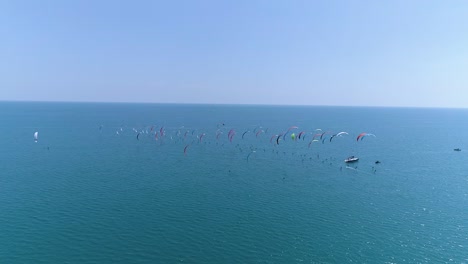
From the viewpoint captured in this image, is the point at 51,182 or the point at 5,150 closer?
the point at 51,182

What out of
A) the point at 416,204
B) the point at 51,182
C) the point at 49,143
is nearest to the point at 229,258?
the point at 416,204

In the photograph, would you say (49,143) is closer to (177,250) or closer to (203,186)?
(203,186)

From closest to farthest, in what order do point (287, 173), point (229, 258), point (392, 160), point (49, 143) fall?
point (229, 258) < point (287, 173) < point (392, 160) < point (49, 143)

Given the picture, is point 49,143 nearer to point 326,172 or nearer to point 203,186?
point 203,186

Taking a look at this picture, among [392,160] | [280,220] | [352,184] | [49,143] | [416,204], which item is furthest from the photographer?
[49,143]

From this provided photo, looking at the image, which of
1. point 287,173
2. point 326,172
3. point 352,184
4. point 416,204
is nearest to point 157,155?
point 287,173

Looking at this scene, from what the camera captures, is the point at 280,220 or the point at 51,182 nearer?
the point at 280,220

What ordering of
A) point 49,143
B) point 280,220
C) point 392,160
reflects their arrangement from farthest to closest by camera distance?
point 49,143 → point 392,160 → point 280,220

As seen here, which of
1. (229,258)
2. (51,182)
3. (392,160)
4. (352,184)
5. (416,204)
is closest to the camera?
(229,258)

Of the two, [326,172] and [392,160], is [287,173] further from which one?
[392,160]
